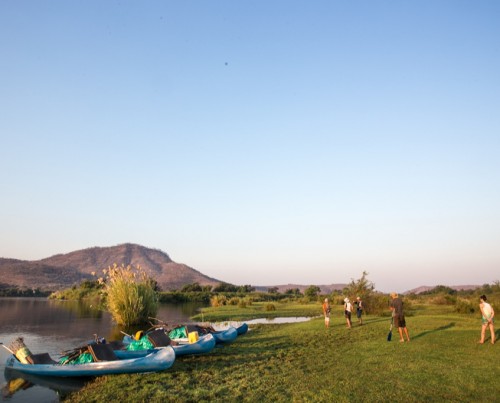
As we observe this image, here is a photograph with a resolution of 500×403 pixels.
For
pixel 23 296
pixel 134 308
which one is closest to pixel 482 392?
pixel 134 308

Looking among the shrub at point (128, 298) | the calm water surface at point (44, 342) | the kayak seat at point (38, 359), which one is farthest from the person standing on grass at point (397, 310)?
the shrub at point (128, 298)

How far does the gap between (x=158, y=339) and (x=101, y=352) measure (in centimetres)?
344

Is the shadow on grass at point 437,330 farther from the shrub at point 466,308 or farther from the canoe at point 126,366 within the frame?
the shrub at point 466,308

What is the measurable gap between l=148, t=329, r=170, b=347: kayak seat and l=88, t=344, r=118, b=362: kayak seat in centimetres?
239

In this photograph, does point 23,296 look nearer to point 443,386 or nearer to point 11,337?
point 11,337

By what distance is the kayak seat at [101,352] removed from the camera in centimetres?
1452

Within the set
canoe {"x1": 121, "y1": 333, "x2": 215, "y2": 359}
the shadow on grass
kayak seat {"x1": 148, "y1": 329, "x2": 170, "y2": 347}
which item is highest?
kayak seat {"x1": 148, "y1": 329, "x2": 170, "y2": 347}

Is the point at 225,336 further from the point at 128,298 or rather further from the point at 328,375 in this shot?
the point at 128,298

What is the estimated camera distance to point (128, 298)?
2997 centimetres

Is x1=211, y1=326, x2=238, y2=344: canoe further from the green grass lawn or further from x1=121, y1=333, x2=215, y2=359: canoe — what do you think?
x1=121, y1=333, x2=215, y2=359: canoe

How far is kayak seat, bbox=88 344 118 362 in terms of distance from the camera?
14.5 meters

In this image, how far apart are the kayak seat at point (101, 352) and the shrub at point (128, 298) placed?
49.4 ft

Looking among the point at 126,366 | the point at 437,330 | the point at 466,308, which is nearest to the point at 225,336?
the point at 126,366

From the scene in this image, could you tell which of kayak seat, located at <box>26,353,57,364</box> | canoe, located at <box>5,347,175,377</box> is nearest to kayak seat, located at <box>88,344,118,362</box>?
canoe, located at <box>5,347,175,377</box>
